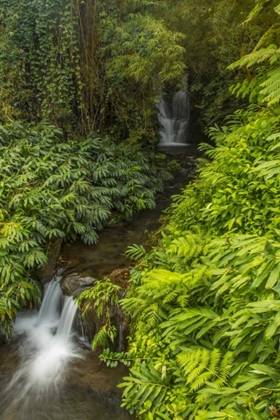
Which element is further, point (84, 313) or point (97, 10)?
point (97, 10)

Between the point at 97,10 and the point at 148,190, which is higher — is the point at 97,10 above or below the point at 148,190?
above

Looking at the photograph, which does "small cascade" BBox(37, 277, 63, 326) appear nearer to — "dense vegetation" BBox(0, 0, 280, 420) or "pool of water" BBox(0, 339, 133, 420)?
"dense vegetation" BBox(0, 0, 280, 420)

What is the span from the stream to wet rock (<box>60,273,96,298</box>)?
13 centimetres

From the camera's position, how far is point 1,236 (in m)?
5.80

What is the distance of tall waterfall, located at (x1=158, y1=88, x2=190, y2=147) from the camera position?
14148 millimetres

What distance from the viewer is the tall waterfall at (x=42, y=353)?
4.49 m

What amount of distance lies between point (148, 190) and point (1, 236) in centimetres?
426

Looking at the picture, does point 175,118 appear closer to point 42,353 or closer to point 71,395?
point 42,353

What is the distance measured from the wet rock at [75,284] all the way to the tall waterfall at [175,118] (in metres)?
9.24

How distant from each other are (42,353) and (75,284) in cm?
116

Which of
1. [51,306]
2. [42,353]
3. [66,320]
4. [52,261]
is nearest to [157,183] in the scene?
→ [52,261]

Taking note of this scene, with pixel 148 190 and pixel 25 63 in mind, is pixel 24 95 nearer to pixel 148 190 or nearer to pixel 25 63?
pixel 25 63

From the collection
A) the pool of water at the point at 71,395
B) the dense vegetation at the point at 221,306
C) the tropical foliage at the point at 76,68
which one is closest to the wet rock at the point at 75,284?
the pool of water at the point at 71,395

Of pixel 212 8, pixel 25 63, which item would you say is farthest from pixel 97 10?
pixel 212 8
